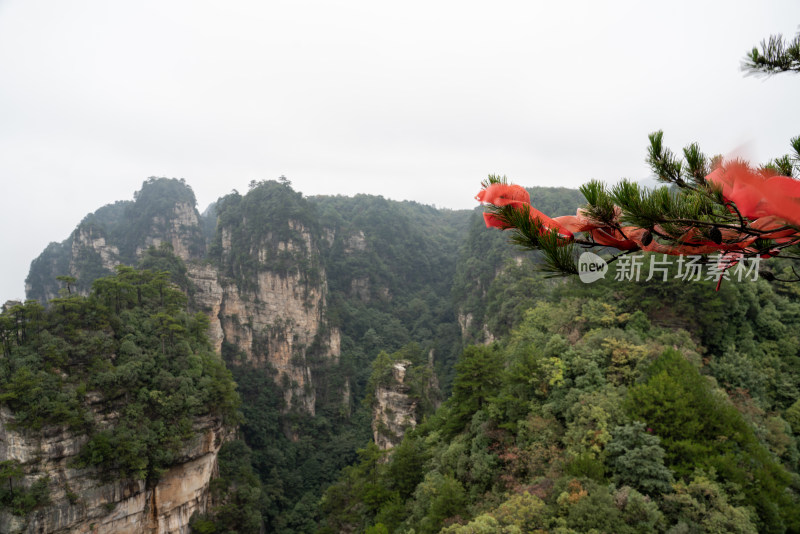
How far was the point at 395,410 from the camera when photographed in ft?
81.3

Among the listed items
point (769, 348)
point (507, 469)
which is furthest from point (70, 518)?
point (769, 348)

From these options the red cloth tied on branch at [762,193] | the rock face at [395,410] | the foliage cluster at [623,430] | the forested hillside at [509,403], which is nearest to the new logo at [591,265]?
the forested hillside at [509,403]

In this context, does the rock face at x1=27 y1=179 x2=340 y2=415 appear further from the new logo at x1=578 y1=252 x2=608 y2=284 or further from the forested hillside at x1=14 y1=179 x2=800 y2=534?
the new logo at x1=578 y1=252 x2=608 y2=284

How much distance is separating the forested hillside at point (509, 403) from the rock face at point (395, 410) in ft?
0.46

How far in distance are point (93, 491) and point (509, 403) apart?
14688mm

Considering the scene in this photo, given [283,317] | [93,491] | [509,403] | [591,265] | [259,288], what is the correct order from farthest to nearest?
[259,288], [283,317], [93,491], [509,403], [591,265]

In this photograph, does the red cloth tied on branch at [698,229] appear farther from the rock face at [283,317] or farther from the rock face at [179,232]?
the rock face at [179,232]

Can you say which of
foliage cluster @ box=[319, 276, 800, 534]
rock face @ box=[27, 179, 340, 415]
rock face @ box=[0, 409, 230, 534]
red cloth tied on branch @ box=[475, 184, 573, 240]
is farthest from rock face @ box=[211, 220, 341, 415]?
red cloth tied on branch @ box=[475, 184, 573, 240]

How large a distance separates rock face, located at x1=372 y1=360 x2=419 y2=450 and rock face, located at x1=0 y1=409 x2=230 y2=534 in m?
11.1

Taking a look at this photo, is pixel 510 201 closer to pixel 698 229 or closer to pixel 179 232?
pixel 698 229

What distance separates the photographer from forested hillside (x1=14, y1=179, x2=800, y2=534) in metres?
6.77

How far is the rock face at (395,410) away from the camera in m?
24.5

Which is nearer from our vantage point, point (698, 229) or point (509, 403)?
point (698, 229)

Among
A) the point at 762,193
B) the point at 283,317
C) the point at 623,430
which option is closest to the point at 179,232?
the point at 283,317
